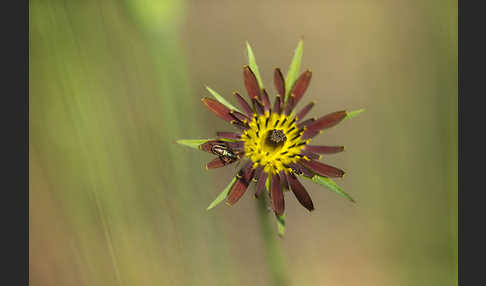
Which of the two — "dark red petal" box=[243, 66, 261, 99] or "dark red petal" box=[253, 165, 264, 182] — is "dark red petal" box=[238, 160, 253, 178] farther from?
"dark red petal" box=[243, 66, 261, 99]

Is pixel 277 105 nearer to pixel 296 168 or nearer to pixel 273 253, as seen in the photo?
pixel 296 168

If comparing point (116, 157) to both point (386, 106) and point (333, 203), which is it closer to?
point (333, 203)

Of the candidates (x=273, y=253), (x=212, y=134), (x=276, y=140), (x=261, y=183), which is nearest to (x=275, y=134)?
(x=276, y=140)

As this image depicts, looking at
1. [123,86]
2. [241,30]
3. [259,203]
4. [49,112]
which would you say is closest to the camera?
[259,203]

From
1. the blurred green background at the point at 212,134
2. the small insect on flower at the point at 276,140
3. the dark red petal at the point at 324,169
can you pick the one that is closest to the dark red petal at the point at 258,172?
Result: the small insect on flower at the point at 276,140

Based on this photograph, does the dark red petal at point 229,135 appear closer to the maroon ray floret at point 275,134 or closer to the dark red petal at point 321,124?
the maroon ray floret at point 275,134

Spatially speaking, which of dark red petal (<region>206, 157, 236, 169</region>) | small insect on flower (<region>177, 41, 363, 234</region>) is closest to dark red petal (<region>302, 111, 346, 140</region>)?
small insect on flower (<region>177, 41, 363, 234</region>)

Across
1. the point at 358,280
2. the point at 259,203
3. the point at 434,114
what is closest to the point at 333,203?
the point at 358,280
